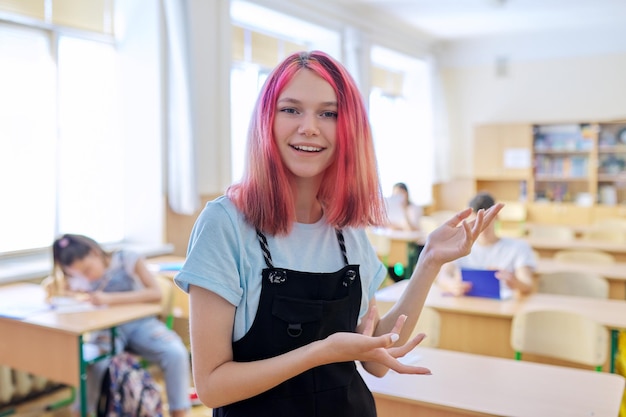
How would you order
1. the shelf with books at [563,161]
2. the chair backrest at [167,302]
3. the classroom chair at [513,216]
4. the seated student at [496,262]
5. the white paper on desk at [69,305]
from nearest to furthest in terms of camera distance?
1. the white paper on desk at [69,305]
2. the seated student at [496,262]
3. the chair backrest at [167,302]
4. the shelf with books at [563,161]
5. the classroom chair at [513,216]

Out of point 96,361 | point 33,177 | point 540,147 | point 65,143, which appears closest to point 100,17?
point 65,143

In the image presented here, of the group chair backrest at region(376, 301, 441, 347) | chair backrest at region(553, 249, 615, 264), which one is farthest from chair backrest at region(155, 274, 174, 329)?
chair backrest at region(553, 249, 615, 264)

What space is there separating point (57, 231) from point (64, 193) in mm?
301

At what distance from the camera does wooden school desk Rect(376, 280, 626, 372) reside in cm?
342

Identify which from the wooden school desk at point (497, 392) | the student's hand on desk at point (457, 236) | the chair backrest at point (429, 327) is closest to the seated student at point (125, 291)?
the chair backrest at point (429, 327)

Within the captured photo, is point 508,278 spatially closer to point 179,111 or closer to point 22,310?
point 22,310

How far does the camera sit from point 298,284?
3.92ft

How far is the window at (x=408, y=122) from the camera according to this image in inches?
373

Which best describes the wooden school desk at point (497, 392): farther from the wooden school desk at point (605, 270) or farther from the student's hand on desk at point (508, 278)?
the wooden school desk at point (605, 270)

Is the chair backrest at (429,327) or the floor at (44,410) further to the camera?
the floor at (44,410)

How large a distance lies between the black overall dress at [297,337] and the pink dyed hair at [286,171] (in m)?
0.06

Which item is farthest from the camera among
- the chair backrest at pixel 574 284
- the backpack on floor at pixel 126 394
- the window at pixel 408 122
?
the window at pixel 408 122

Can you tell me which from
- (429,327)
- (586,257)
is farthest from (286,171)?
(586,257)

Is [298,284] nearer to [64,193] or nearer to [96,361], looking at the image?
[96,361]
